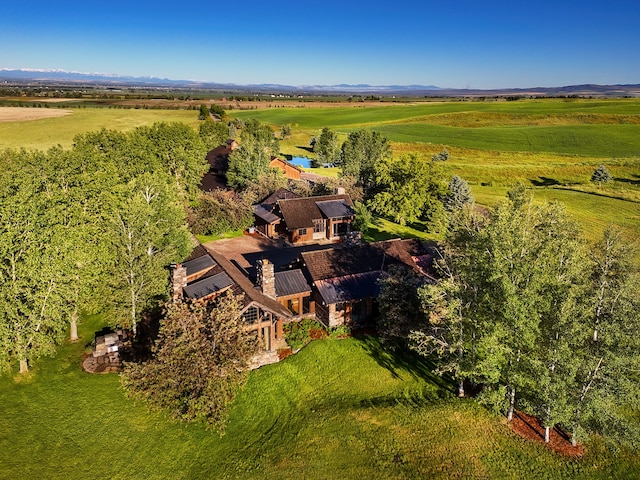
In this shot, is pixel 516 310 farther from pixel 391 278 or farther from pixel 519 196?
pixel 519 196

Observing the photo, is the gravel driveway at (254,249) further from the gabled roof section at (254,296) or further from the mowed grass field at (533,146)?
the mowed grass field at (533,146)

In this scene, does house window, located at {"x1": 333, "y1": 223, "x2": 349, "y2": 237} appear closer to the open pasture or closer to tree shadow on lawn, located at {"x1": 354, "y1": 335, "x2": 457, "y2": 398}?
tree shadow on lawn, located at {"x1": 354, "y1": 335, "x2": 457, "y2": 398}

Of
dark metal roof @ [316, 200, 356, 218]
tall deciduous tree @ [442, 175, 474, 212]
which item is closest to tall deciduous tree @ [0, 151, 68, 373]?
dark metal roof @ [316, 200, 356, 218]

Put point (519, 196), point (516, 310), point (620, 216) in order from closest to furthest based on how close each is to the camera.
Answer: point (516, 310)
point (519, 196)
point (620, 216)

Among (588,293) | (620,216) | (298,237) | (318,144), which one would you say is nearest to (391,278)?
(588,293)

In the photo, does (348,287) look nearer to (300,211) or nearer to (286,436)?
(286,436)

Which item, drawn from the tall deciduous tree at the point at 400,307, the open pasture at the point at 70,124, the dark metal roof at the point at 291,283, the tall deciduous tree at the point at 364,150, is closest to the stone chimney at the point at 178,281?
the dark metal roof at the point at 291,283

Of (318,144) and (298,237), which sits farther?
(318,144)
